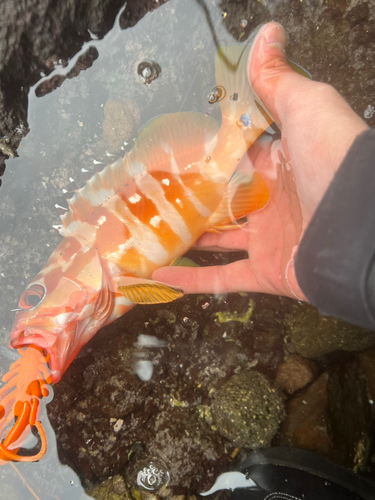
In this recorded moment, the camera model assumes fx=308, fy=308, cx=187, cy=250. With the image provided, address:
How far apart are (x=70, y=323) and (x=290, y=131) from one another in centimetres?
190

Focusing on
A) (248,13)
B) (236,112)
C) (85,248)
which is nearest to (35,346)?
(85,248)

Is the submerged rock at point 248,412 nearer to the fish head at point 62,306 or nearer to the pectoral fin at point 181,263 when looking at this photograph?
the pectoral fin at point 181,263

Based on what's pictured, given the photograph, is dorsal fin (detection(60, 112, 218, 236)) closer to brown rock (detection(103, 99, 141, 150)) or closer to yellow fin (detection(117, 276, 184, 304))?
brown rock (detection(103, 99, 141, 150))

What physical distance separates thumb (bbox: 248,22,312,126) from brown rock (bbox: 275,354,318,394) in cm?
192

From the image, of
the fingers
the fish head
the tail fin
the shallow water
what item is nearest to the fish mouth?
the fish head

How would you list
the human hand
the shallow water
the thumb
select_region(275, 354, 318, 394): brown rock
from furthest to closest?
select_region(275, 354, 318, 394): brown rock
the shallow water
the thumb
the human hand

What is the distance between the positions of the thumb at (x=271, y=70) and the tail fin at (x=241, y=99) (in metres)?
0.09

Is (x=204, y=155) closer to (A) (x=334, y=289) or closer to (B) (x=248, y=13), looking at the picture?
(B) (x=248, y=13)

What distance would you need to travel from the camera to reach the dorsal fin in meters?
2.18

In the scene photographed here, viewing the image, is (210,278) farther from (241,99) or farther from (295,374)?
(241,99)

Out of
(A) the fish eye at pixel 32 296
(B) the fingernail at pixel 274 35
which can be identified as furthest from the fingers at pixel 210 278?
(B) the fingernail at pixel 274 35

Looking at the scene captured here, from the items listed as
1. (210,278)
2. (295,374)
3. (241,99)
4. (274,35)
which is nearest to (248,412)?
(295,374)

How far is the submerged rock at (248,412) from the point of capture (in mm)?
2344

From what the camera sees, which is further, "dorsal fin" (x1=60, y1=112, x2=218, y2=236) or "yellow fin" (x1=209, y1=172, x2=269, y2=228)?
"yellow fin" (x1=209, y1=172, x2=269, y2=228)
